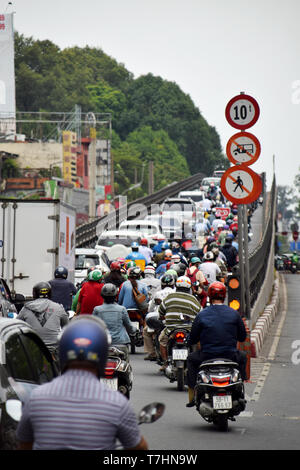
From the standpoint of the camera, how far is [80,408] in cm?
514

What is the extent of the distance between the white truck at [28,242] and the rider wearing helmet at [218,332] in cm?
1017

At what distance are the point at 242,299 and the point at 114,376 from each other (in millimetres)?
5103

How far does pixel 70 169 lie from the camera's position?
88500 millimetres

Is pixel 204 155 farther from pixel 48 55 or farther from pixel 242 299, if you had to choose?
pixel 242 299

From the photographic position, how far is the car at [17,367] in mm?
7281

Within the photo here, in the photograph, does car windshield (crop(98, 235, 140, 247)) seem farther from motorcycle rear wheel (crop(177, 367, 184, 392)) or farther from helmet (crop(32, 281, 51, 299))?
helmet (crop(32, 281, 51, 299))

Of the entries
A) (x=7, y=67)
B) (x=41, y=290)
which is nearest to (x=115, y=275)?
(x=41, y=290)

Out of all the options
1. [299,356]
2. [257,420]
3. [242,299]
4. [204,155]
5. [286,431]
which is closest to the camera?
[286,431]

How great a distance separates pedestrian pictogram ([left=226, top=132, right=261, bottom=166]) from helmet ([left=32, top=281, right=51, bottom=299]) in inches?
172

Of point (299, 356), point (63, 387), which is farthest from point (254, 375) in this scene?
point (63, 387)

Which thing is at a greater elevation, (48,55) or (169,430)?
(48,55)

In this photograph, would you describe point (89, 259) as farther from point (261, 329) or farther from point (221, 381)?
point (221, 381)

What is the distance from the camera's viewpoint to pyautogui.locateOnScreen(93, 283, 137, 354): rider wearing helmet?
13109 millimetres

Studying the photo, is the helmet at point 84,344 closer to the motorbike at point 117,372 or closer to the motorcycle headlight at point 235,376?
the motorcycle headlight at point 235,376
